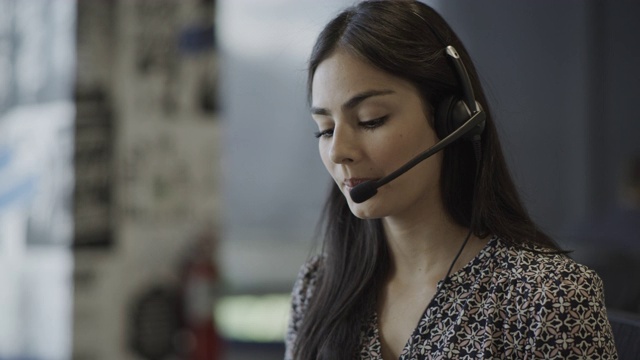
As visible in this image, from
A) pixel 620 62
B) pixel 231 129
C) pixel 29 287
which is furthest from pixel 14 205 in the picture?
pixel 620 62

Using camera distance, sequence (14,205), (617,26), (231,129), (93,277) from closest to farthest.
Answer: (93,277) → (14,205) → (231,129) → (617,26)

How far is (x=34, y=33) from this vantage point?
353 cm

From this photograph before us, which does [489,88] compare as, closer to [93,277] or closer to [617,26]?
[93,277]

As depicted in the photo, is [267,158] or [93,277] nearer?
[93,277]

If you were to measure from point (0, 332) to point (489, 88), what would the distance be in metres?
2.76

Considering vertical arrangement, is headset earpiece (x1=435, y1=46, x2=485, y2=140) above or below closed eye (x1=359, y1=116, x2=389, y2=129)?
above

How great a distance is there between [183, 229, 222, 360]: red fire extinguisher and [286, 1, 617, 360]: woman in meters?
2.28

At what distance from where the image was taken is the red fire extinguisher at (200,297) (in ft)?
11.9

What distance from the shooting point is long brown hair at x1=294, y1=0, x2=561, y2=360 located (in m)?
1.27

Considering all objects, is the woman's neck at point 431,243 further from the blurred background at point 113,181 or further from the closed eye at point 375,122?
the blurred background at point 113,181

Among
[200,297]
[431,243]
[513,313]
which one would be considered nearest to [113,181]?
[200,297]

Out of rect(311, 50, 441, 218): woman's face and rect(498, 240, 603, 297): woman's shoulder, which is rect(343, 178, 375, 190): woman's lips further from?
rect(498, 240, 603, 297): woman's shoulder

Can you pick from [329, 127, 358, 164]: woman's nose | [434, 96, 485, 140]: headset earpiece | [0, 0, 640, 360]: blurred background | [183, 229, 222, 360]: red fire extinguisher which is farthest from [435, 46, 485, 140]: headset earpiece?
[183, 229, 222, 360]: red fire extinguisher

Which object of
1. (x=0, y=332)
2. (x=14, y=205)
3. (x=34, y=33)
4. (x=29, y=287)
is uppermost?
(x=34, y=33)
